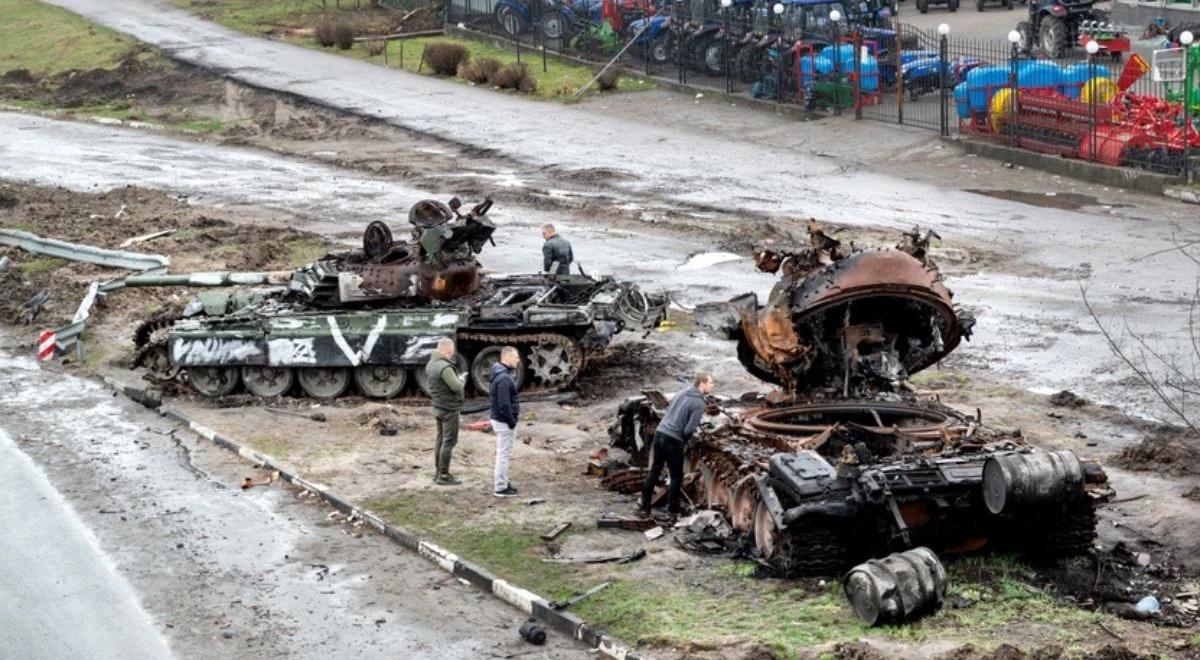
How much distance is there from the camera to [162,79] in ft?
172

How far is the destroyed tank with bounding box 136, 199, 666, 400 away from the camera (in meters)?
23.3

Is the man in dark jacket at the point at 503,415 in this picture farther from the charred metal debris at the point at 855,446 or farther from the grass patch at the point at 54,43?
the grass patch at the point at 54,43

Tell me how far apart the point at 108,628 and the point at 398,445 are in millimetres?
6210

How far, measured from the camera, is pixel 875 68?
41344 millimetres

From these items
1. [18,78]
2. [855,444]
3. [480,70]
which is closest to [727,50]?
[480,70]

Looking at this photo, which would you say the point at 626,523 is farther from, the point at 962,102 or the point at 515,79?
the point at 515,79

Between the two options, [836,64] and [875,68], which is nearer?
[875,68]

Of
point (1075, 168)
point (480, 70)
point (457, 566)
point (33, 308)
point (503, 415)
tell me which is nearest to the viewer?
point (457, 566)

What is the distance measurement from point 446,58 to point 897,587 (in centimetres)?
3795

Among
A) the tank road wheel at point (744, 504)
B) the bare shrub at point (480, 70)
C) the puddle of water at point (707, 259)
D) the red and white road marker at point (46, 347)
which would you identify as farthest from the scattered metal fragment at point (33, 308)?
the bare shrub at point (480, 70)

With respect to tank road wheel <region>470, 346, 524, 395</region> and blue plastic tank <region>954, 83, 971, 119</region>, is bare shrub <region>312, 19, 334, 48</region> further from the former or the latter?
tank road wheel <region>470, 346, 524, 395</region>

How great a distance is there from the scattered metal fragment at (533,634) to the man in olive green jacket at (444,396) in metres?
4.44

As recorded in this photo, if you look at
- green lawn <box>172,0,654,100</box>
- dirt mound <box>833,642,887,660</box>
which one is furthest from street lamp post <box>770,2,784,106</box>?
dirt mound <box>833,642,887,660</box>

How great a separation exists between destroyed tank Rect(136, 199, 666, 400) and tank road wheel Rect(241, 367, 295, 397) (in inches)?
0.5
